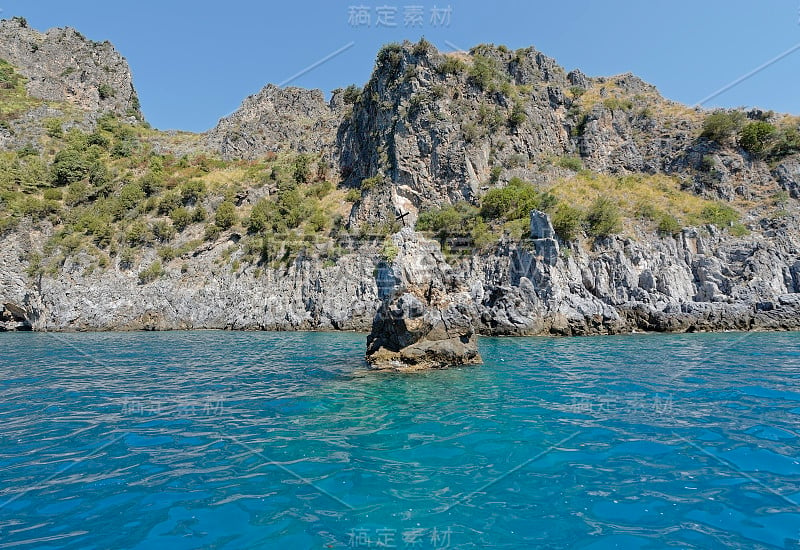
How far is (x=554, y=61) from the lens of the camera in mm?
60906

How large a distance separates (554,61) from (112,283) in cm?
6683

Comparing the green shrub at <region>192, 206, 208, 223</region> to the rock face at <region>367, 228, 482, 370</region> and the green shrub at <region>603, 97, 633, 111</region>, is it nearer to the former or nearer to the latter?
the rock face at <region>367, 228, 482, 370</region>

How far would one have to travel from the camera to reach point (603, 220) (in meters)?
38.6

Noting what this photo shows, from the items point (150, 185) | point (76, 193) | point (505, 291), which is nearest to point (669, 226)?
point (505, 291)

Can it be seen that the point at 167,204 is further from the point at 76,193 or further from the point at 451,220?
the point at 451,220

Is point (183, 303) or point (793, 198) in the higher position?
point (793, 198)

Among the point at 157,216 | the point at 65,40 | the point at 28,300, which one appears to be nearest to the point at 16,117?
the point at 65,40

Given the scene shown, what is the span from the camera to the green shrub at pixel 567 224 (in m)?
37.3

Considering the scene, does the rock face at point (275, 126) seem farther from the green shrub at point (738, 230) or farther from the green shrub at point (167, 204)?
the green shrub at point (738, 230)

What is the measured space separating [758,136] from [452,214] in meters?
39.3

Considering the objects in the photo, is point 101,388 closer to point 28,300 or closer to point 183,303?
point 183,303

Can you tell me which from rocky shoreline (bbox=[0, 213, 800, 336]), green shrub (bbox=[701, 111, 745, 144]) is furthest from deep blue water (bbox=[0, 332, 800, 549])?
green shrub (bbox=[701, 111, 745, 144])

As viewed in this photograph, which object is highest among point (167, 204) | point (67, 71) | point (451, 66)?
point (67, 71)

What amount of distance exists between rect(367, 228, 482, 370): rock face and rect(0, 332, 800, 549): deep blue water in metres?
2.61
